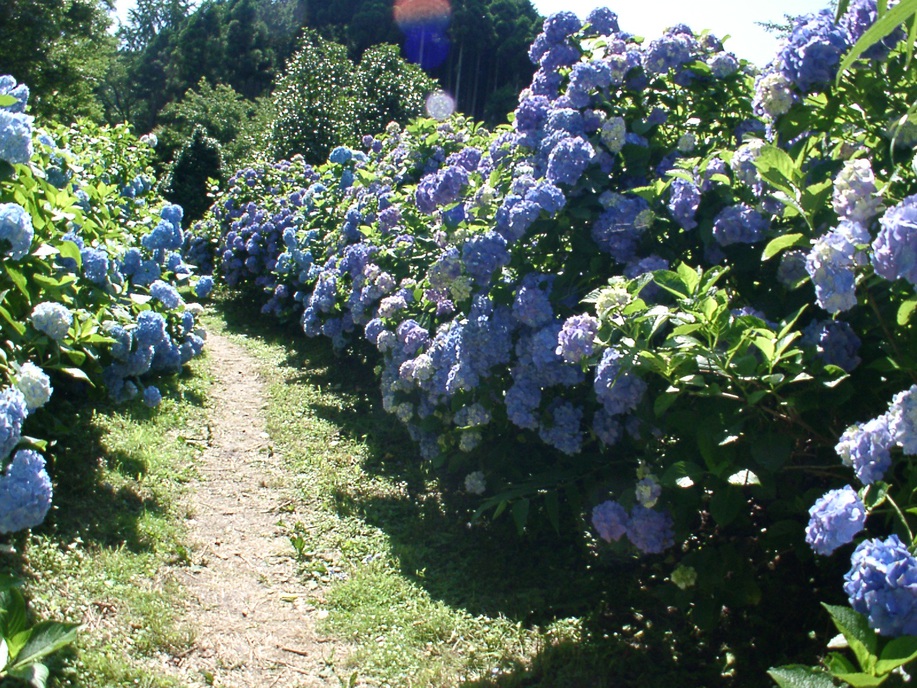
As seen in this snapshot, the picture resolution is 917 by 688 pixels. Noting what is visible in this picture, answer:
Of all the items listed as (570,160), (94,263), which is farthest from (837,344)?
(94,263)

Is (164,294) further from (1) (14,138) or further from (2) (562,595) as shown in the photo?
(2) (562,595)

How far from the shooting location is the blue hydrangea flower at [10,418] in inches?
101

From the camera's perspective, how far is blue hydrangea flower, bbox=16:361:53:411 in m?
2.91

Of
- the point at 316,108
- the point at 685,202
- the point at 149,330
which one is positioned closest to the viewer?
the point at 685,202

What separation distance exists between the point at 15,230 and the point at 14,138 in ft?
1.54

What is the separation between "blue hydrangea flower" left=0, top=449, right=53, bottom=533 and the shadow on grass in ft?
5.52

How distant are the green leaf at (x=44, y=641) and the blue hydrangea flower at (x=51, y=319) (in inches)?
68.9

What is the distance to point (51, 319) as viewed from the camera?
11.2ft

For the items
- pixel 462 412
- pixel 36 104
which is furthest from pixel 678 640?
pixel 36 104

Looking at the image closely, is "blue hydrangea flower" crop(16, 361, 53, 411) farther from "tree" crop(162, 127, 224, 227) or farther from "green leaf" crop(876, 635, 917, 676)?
"tree" crop(162, 127, 224, 227)

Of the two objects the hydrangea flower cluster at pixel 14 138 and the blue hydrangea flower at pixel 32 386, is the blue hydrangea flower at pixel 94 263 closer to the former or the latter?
the hydrangea flower cluster at pixel 14 138

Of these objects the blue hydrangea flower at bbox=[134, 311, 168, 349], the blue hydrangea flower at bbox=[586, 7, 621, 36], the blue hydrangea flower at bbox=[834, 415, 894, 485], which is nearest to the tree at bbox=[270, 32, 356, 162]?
the blue hydrangea flower at bbox=[134, 311, 168, 349]

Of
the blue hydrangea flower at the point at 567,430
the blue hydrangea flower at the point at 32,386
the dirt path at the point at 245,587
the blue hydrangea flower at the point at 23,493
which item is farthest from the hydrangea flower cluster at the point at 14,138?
the blue hydrangea flower at the point at 567,430

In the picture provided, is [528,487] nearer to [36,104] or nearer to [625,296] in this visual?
[625,296]
